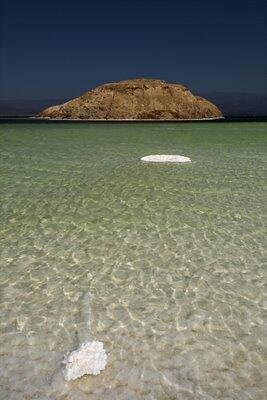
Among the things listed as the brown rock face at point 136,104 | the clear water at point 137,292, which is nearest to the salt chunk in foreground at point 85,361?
the clear water at point 137,292

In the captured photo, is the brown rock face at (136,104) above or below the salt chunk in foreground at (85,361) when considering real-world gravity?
below

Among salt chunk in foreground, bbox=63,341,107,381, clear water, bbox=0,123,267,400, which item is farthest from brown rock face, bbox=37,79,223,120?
salt chunk in foreground, bbox=63,341,107,381

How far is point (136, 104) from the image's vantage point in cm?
14212

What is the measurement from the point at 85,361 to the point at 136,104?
143m

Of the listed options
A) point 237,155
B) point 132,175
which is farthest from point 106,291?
point 237,155

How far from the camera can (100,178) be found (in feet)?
49.9

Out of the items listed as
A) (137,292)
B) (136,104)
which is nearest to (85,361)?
(137,292)

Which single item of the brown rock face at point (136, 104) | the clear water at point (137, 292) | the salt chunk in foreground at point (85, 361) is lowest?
the brown rock face at point (136, 104)

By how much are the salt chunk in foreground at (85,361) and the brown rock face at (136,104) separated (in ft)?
450

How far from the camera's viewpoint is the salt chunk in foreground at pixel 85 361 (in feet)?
13.4

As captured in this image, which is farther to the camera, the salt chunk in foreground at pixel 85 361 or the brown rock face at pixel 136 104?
the brown rock face at pixel 136 104

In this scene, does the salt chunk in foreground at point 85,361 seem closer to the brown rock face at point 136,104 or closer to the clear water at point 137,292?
the clear water at point 137,292

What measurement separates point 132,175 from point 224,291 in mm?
10267

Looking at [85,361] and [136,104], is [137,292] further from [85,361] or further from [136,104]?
[136,104]
